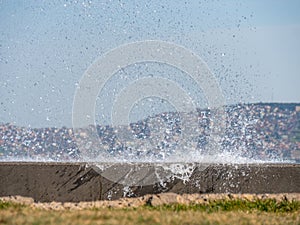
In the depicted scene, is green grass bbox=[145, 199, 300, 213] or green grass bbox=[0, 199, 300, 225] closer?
green grass bbox=[0, 199, 300, 225]

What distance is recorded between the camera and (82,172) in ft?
35.8

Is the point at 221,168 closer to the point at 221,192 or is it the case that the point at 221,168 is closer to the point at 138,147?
the point at 221,192

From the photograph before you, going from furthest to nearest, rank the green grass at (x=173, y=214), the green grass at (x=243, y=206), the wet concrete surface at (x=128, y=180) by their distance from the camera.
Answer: the wet concrete surface at (x=128, y=180)
the green grass at (x=243, y=206)
the green grass at (x=173, y=214)

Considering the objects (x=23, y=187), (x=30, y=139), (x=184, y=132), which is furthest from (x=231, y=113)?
(x=23, y=187)

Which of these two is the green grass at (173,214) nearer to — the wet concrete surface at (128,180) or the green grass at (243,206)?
the green grass at (243,206)

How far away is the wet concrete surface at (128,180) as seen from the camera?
10.8m

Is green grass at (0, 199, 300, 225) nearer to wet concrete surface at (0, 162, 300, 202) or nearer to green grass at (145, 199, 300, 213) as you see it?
green grass at (145, 199, 300, 213)

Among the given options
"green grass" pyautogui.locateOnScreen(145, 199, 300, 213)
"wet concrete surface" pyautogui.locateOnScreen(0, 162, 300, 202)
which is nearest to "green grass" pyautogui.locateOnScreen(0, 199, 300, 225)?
"green grass" pyautogui.locateOnScreen(145, 199, 300, 213)

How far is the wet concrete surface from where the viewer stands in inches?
427

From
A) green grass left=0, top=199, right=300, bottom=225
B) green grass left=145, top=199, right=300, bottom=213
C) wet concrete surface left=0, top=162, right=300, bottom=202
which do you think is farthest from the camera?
wet concrete surface left=0, top=162, right=300, bottom=202

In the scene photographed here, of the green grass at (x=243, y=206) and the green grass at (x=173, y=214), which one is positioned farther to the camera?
the green grass at (x=243, y=206)

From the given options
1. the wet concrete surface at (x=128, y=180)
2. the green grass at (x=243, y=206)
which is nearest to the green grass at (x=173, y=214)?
the green grass at (x=243, y=206)

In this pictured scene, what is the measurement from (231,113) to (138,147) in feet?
6.23

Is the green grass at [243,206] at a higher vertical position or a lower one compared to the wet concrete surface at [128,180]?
lower
